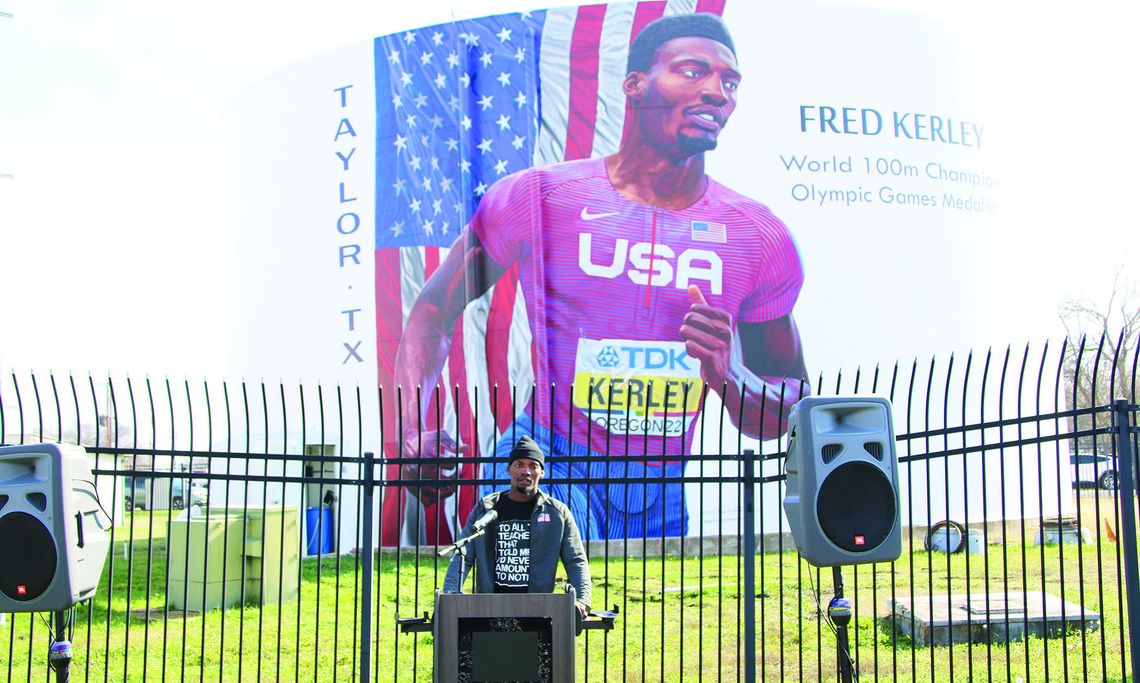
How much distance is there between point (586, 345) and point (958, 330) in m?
6.85

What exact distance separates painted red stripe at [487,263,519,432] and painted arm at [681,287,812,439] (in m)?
2.86

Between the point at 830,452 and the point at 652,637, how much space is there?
5.17 metres

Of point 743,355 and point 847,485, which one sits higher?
point 743,355

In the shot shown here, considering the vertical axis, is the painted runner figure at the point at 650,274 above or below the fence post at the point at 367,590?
above

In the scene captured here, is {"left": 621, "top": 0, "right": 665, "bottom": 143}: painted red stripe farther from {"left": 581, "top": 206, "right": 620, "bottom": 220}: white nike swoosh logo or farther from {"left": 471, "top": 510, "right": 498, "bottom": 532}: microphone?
{"left": 471, "top": 510, "right": 498, "bottom": 532}: microphone

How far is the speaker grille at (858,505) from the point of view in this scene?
4.91 metres

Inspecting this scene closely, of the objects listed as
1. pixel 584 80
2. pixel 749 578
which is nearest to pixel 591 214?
pixel 584 80

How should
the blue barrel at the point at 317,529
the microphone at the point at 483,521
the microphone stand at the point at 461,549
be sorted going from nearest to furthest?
the microphone stand at the point at 461,549, the microphone at the point at 483,521, the blue barrel at the point at 317,529

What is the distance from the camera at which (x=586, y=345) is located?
1644cm

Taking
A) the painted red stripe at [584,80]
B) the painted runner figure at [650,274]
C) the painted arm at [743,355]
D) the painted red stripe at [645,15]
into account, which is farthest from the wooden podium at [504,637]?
the painted red stripe at [645,15]

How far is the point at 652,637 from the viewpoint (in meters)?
9.62

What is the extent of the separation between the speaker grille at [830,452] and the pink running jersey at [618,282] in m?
11.1

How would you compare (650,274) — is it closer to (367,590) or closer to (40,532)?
(367,590)

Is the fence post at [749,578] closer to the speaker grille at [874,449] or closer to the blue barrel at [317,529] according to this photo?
the speaker grille at [874,449]
